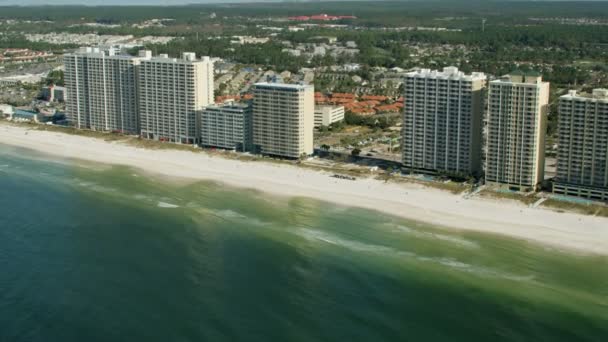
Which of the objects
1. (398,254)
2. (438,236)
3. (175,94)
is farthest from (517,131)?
(175,94)

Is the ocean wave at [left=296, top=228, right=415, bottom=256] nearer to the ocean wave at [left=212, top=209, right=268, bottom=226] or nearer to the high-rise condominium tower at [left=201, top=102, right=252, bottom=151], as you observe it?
the ocean wave at [left=212, top=209, right=268, bottom=226]

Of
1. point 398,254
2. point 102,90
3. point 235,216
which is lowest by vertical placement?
point 398,254

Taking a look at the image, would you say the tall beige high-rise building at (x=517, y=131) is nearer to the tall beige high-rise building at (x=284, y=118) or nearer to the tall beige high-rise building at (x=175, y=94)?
the tall beige high-rise building at (x=284, y=118)

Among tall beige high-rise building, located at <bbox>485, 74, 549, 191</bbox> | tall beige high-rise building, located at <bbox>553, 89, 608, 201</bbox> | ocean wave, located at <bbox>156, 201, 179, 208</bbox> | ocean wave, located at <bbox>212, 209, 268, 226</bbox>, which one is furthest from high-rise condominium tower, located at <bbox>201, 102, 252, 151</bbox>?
tall beige high-rise building, located at <bbox>553, 89, 608, 201</bbox>


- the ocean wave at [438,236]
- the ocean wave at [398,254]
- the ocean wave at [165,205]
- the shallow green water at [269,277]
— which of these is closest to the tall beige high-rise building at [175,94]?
the shallow green water at [269,277]

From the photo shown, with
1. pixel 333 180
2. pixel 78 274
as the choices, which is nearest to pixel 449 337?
pixel 78 274

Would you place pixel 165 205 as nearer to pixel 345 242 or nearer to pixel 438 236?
pixel 345 242
